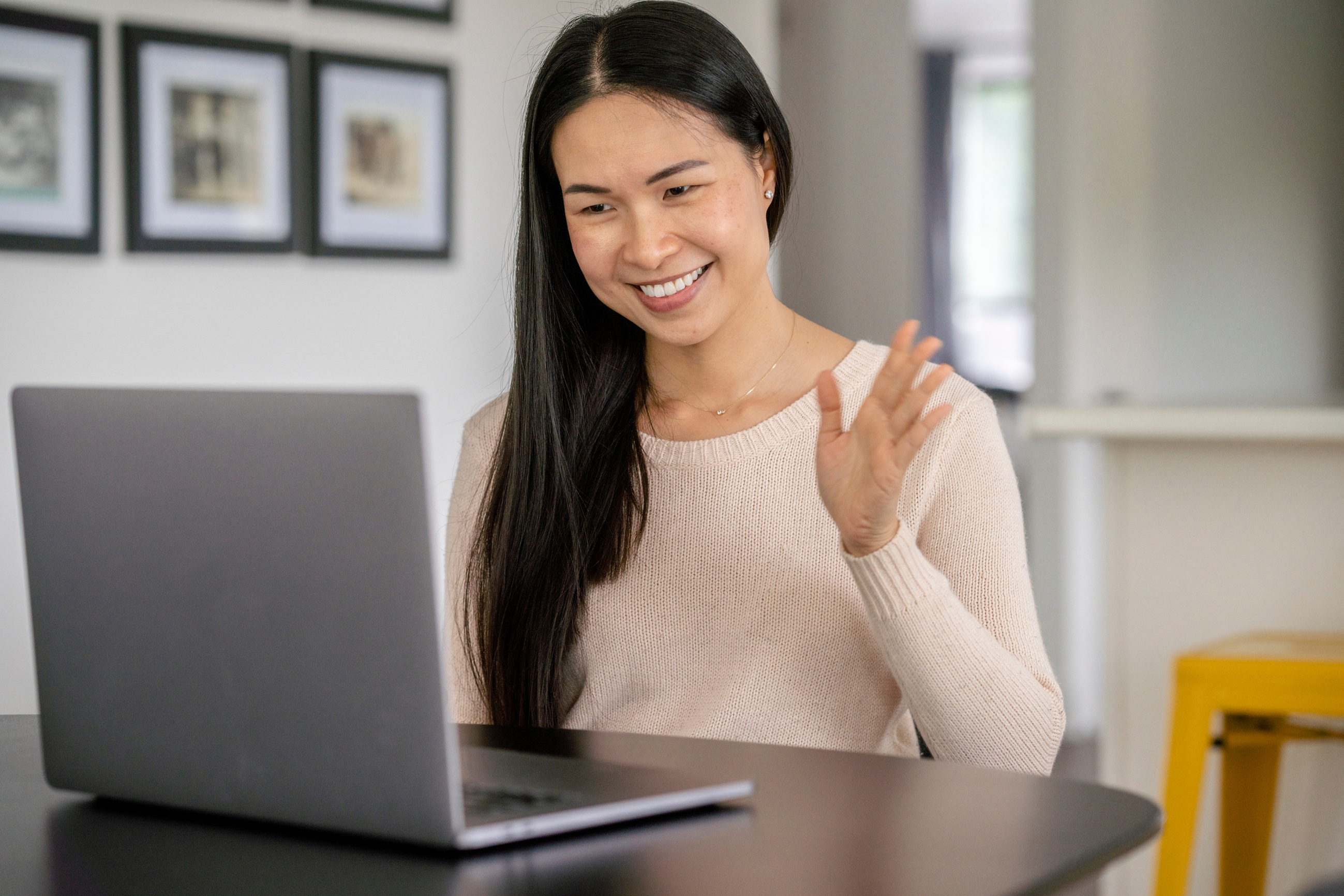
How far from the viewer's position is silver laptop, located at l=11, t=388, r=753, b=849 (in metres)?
0.73

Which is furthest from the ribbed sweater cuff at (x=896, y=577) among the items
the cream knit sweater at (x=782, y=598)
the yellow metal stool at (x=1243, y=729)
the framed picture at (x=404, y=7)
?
the framed picture at (x=404, y=7)

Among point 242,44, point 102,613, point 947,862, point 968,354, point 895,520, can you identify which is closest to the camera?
point 947,862

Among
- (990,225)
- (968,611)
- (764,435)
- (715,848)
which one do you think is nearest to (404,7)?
(764,435)

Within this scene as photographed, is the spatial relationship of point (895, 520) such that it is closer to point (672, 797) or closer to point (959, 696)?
point (959, 696)

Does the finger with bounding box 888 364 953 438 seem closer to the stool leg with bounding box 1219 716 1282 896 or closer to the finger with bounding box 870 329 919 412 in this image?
the finger with bounding box 870 329 919 412

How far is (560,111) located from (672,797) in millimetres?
825

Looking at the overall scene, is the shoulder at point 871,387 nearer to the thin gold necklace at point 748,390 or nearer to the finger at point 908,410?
the thin gold necklace at point 748,390

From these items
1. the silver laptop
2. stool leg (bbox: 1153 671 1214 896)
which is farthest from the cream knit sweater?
stool leg (bbox: 1153 671 1214 896)

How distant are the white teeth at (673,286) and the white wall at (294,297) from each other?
3.04 feet

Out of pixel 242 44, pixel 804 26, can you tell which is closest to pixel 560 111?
pixel 242 44

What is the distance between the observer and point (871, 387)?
1406 mm

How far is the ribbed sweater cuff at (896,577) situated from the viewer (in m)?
1.14

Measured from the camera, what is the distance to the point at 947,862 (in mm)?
726

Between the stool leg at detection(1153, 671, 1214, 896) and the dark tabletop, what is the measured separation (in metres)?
1.32
